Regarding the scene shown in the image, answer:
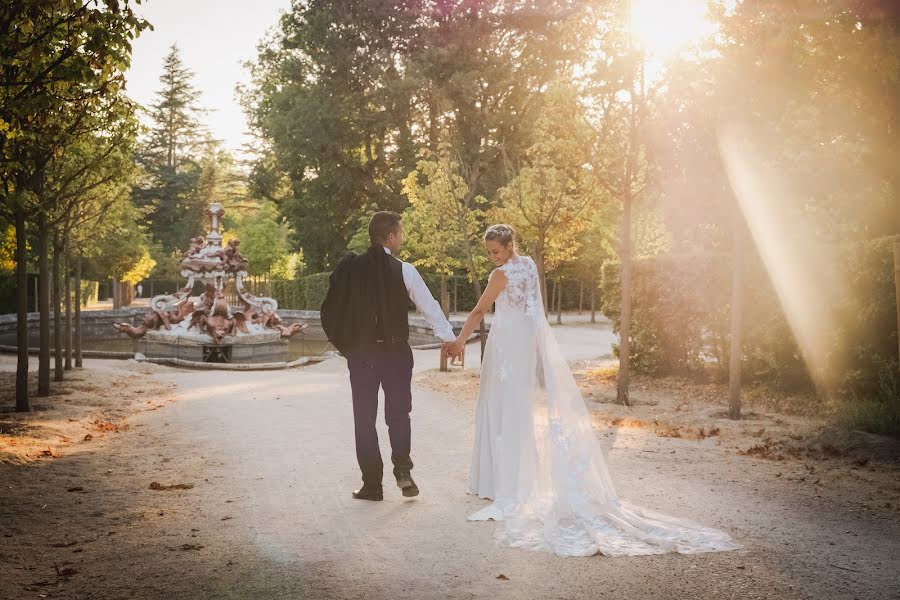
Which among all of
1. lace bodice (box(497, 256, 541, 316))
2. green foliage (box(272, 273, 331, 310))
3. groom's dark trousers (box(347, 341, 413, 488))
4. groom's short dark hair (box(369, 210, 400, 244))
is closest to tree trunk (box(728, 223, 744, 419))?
lace bodice (box(497, 256, 541, 316))

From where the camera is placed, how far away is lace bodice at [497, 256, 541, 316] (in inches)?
256

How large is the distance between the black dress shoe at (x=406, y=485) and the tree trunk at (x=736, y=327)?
20.3ft

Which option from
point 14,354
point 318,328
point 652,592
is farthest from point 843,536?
point 318,328

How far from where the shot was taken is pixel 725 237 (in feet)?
55.9

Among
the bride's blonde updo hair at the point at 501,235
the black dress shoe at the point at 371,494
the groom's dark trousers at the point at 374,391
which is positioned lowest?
the black dress shoe at the point at 371,494

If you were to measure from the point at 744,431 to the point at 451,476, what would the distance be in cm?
445

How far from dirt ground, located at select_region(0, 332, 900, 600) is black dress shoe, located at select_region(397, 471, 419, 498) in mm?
162

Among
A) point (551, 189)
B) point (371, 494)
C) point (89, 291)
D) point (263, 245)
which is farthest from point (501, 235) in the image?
point (89, 291)

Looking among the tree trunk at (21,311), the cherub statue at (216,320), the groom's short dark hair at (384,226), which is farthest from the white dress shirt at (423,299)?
the cherub statue at (216,320)

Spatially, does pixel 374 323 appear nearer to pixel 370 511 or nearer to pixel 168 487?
pixel 370 511

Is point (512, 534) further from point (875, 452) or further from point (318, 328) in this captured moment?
point (318, 328)

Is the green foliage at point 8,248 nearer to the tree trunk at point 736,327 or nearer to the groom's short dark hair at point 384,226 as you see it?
the tree trunk at point 736,327

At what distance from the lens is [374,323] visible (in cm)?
603

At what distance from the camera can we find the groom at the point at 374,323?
6.04 m
